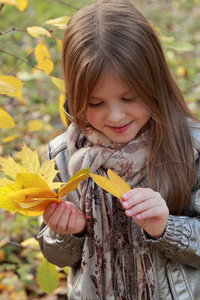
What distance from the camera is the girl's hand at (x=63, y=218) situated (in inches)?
42.9

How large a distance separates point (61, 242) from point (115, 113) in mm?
520

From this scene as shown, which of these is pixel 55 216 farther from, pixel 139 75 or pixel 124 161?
pixel 139 75

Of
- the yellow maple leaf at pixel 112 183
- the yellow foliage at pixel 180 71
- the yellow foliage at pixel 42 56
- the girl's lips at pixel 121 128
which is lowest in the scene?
the yellow foliage at pixel 180 71

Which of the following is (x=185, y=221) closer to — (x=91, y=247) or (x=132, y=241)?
(x=132, y=241)

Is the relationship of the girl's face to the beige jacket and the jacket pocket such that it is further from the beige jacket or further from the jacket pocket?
the jacket pocket

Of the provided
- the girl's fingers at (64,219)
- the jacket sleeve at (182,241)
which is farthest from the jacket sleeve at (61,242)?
the jacket sleeve at (182,241)

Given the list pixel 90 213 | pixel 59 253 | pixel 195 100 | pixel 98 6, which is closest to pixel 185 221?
pixel 90 213

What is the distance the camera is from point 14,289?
1.84 metres

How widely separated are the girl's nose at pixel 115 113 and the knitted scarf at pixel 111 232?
0.16m

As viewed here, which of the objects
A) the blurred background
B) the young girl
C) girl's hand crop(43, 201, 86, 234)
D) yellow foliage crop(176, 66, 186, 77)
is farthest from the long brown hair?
yellow foliage crop(176, 66, 186, 77)

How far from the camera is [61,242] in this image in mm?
1368

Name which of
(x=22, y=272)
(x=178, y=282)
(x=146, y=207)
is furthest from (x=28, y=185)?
(x=22, y=272)

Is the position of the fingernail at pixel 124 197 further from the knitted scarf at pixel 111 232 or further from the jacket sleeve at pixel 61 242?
the jacket sleeve at pixel 61 242

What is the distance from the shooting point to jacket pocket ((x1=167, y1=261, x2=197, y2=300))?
1.29 m
